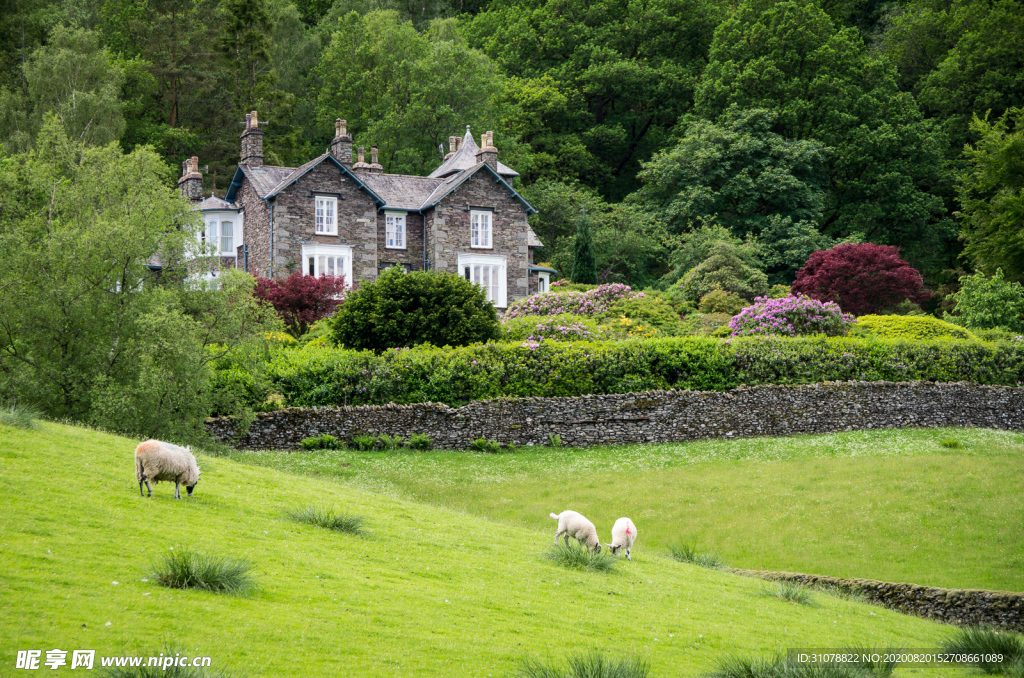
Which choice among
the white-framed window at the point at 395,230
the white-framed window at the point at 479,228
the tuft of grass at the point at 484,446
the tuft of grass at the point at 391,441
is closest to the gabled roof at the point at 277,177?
the white-framed window at the point at 395,230

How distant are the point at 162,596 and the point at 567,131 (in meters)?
72.2

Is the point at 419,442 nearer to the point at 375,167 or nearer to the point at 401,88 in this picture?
the point at 375,167

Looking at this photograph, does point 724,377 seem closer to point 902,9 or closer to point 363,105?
point 363,105

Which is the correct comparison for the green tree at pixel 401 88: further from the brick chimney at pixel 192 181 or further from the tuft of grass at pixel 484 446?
the tuft of grass at pixel 484 446

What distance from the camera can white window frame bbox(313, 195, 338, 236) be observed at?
49.4 m

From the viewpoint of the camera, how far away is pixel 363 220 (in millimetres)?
50625

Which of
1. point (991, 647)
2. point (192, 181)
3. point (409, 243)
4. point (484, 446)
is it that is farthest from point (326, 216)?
point (991, 647)

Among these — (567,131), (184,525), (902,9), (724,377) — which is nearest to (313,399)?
(724,377)

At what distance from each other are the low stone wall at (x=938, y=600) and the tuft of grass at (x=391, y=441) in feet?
41.2

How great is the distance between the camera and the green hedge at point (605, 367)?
27.7 m

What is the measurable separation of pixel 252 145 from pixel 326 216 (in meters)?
7.04

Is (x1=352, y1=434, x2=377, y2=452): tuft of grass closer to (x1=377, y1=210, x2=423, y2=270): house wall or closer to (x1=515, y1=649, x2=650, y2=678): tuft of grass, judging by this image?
(x1=515, y1=649, x2=650, y2=678): tuft of grass

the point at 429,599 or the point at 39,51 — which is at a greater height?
the point at 39,51

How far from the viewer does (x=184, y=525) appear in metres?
11.5
